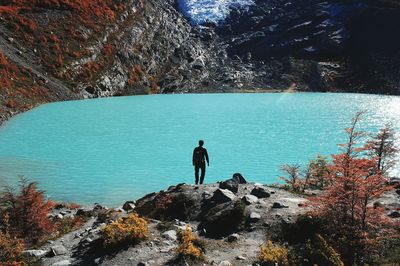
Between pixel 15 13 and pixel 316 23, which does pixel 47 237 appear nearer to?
pixel 15 13

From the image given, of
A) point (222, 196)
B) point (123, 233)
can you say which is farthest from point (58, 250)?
point (222, 196)

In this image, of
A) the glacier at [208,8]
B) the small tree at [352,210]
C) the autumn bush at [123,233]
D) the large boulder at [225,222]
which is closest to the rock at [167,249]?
the autumn bush at [123,233]

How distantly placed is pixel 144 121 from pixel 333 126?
93.1ft

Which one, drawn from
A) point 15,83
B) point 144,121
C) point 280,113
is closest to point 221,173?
point 144,121

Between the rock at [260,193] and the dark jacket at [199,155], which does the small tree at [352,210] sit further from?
the dark jacket at [199,155]

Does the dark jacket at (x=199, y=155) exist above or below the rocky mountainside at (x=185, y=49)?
below

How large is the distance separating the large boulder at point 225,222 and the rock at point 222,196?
3.91 ft

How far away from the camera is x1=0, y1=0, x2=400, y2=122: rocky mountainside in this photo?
8819 centimetres

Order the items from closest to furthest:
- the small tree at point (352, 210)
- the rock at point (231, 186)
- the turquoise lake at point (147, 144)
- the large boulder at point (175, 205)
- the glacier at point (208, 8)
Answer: the small tree at point (352, 210) < the large boulder at point (175, 205) < the rock at point (231, 186) < the turquoise lake at point (147, 144) < the glacier at point (208, 8)

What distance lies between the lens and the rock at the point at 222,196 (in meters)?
16.4

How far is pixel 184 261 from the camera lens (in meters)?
11.7

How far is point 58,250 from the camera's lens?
12.8m

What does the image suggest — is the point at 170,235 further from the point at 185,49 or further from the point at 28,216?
the point at 185,49

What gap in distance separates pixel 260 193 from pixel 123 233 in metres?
7.10
